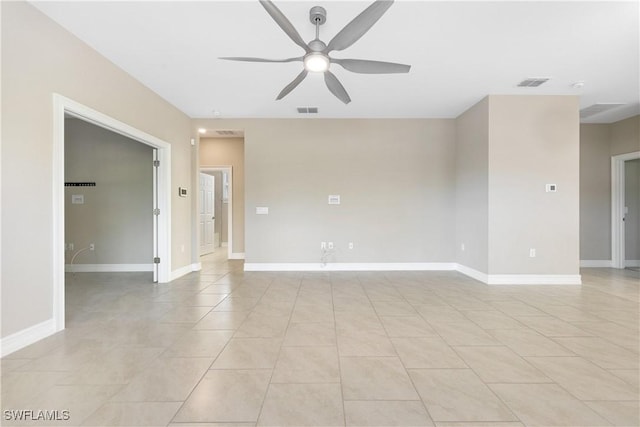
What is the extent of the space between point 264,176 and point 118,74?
2714 mm

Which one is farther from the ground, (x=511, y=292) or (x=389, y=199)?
(x=389, y=199)

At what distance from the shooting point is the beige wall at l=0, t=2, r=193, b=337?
2252 mm

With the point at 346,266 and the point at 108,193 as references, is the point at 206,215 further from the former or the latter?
the point at 346,266

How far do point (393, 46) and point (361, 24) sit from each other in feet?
3.83

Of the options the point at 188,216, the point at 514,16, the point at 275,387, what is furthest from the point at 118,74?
the point at 514,16

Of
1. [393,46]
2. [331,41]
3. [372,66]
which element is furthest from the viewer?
[393,46]

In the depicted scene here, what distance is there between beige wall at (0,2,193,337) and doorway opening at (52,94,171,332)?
0.05m

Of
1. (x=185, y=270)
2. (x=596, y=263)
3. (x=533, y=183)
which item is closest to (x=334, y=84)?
(x=533, y=183)

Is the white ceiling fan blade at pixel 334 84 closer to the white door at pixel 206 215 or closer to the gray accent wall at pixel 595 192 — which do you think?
the white door at pixel 206 215

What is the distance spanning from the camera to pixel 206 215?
7730 mm

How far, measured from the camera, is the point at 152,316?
3.11 meters

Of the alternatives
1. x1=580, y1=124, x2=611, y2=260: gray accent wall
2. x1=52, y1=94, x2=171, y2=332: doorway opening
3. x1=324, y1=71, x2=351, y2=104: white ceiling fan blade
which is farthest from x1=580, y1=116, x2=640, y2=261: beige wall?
x1=52, y1=94, x2=171, y2=332: doorway opening

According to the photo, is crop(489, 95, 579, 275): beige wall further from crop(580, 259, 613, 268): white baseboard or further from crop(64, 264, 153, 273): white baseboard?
crop(64, 264, 153, 273): white baseboard

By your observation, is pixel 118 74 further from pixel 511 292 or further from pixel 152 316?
pixel 511 292
